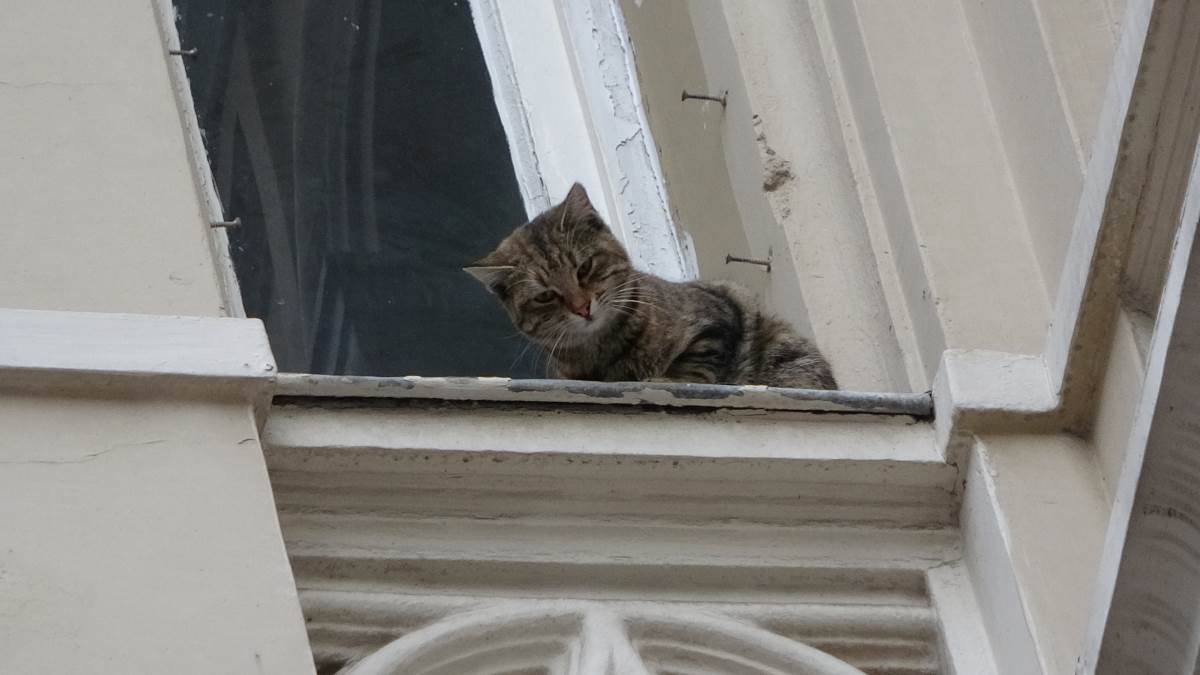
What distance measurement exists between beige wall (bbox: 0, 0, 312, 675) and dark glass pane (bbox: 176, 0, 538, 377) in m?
0.84

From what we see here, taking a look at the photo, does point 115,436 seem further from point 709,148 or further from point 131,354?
point 709,148

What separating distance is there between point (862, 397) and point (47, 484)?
120cm

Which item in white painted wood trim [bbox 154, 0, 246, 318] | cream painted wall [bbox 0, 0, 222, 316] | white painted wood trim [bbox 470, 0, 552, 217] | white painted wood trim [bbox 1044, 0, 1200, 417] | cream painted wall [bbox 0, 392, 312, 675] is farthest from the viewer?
white painted wood trim [bbox 470, 0, 552, 217]

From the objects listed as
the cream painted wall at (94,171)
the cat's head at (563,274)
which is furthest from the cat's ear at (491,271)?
the cream painted wall at (94,171)

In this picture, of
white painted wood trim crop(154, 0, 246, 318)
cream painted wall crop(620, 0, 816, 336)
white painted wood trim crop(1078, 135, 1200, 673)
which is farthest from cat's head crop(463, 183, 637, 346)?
white painted wood trim crop(1078, 135, 1200, 673)

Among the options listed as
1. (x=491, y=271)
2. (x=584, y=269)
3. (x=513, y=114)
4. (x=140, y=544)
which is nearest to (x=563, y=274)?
(x=584, y=269)

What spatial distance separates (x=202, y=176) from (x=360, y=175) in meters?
0.91

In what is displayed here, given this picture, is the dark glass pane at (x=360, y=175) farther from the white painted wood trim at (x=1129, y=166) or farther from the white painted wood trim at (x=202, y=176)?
the white painted wood trim at (x=1129, y=166)

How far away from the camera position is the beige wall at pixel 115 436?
2.50m

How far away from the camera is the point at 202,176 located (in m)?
3.75

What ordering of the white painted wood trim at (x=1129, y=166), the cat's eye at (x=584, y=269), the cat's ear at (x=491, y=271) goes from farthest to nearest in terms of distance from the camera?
the cat's eye at (x=584, y=269) → the cat's ear at (x=491, y=271) → the white painted wood trim at (x=1129, y=166)

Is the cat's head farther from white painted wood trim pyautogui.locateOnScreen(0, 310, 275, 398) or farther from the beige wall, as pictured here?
white painted wood trim pyautogui.locateOnScreen(0, 310, 275, 398)

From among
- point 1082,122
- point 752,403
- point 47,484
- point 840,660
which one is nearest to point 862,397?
point 752,403

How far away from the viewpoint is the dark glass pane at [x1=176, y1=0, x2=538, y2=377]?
4223 mm
